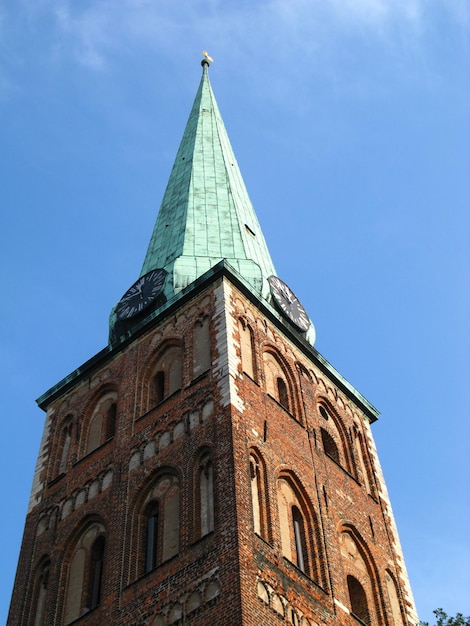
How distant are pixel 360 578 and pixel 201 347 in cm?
730

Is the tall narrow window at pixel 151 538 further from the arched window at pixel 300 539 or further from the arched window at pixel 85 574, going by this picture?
the arched window at pixel 300 539

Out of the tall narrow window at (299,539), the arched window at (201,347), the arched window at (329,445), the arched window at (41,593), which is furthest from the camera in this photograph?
the arched window at (329,445)

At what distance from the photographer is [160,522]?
2512 cm

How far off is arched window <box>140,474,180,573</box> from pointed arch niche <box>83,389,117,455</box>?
3.70 meters

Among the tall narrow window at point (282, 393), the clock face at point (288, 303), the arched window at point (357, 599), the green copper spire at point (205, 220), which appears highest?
the green copper spire at point (205, 220)

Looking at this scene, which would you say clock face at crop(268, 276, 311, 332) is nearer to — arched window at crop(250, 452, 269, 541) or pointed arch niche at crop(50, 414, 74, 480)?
pointed arch niche at crop(50, 414, 74, 480)

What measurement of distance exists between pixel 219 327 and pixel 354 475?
19.1 ft

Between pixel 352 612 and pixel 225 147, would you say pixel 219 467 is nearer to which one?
pixel 352 612

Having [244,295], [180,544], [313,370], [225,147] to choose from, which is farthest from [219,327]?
[225,147]

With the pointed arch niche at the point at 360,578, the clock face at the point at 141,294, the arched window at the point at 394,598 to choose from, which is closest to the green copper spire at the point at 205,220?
the clock face at the point at 141,294

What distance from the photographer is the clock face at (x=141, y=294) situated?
32156mm

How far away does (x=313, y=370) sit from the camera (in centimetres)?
3192

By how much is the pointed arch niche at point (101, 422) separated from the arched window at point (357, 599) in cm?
762

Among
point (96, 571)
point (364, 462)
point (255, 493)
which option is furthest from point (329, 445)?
point (96, 571)
